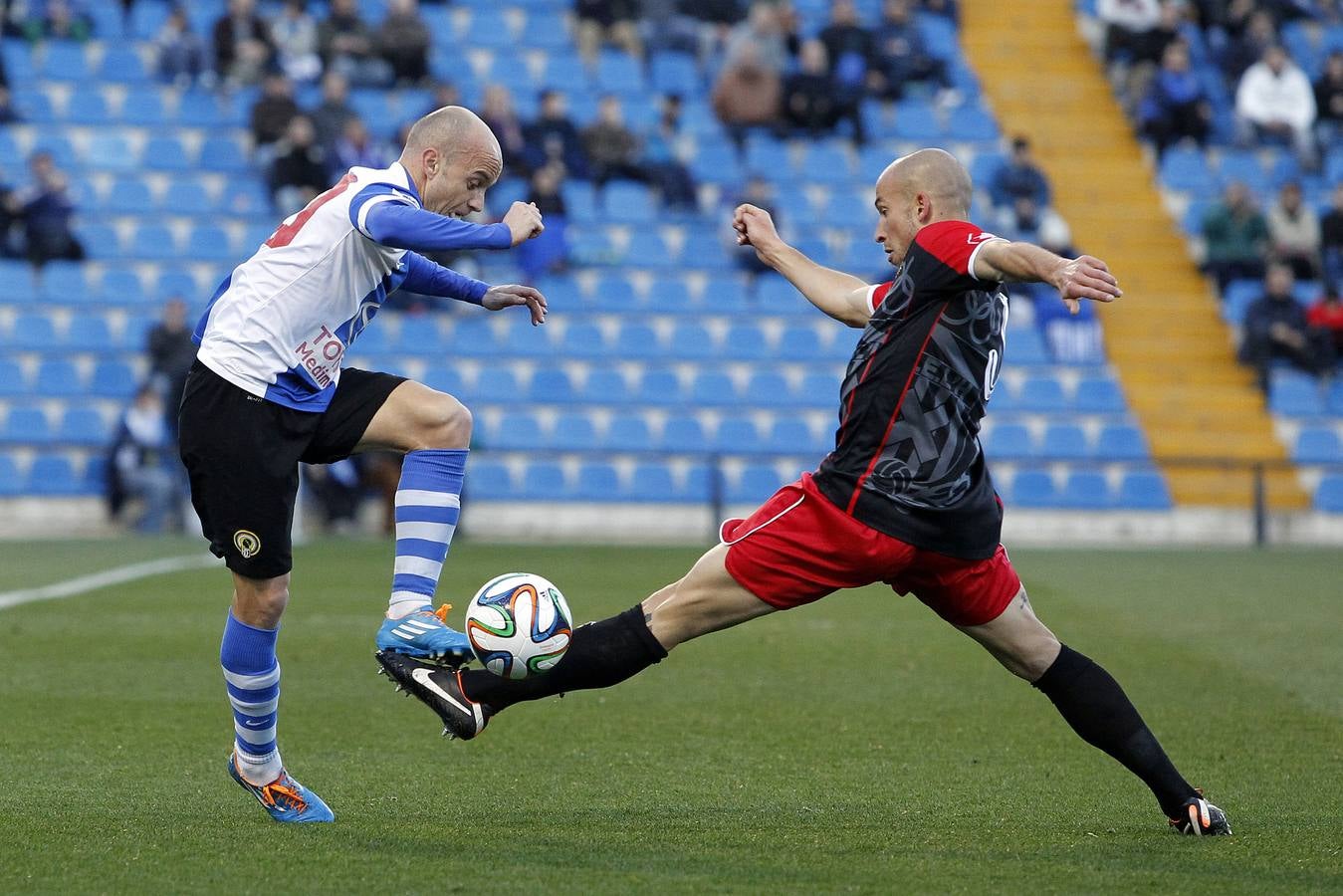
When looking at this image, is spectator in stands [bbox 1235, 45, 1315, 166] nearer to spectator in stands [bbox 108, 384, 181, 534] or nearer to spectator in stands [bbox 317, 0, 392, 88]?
spectator in stands [bbox 317, 0, 392, 88]

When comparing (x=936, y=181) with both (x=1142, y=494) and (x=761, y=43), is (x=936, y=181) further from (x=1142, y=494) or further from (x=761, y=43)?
(x=761, y=43)

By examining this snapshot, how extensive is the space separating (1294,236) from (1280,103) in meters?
2.83

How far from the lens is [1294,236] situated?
20.8 m

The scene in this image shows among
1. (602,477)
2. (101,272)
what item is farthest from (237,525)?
(101,272)

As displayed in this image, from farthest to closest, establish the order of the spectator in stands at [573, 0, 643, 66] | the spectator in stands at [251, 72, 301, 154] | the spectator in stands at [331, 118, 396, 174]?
the spectator in stands at [573, 0, 643, 66]
the spectator in stands at [251, 72, 301, 154]
the spectator in stands at [331, 118, 396, 174]

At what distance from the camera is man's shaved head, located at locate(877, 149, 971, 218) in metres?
5.15

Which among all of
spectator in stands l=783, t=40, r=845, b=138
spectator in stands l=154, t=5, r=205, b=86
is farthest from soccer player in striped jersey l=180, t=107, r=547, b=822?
spectator in stands l=783, t=40, r=845, b=138

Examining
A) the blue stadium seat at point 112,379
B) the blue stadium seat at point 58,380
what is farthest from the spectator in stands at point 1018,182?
the blue stadium seat at point 58,380

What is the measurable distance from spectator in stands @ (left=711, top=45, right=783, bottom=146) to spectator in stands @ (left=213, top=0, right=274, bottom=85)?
545 centimetres

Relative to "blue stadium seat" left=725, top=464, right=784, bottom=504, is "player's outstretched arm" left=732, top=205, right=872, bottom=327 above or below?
above

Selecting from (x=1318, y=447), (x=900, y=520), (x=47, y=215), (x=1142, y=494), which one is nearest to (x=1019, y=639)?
(x=900, y=520)

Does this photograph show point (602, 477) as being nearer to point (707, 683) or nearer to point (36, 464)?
point (36, 464)

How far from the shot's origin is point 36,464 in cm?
1794

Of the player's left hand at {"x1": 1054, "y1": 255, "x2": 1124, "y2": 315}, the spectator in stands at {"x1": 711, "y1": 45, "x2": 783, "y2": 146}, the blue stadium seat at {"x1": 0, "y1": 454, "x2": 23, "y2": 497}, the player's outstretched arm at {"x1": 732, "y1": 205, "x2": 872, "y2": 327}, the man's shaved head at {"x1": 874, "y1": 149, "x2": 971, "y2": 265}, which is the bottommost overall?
the blue stadium seat at {"x1": 0, "y1": 454, "x2": 23, "y2": 497}
